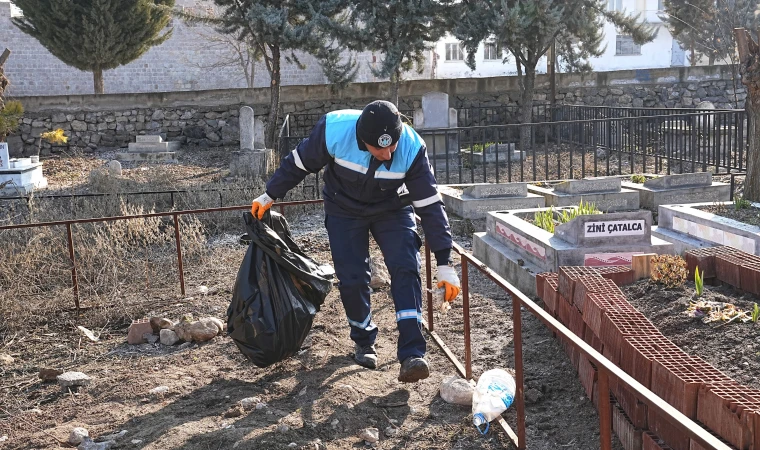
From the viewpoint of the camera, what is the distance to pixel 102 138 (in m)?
20.0

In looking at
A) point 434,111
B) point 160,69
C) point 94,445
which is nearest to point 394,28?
point 434,111

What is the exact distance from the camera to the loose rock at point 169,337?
220 inches

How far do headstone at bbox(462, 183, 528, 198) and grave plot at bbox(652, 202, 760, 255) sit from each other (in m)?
1.82

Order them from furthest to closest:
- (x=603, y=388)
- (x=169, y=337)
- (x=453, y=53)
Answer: (x=453, y=53) < (x=169, y=337) < (x=603, y=388)

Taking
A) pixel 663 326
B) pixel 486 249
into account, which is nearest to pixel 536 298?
pixel 486 249

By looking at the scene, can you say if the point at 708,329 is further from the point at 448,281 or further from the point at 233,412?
the point at 233,412

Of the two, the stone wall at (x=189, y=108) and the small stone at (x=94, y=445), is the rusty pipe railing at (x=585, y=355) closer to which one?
the small stone at (x=94, y=445)

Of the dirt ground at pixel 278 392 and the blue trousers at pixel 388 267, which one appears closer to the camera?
the dirt ground at pixel 278 392

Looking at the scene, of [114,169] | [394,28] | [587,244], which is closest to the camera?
[587,244]

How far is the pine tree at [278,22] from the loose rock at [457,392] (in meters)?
13.3

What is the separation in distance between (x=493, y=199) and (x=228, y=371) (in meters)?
4.80

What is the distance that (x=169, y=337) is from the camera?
5.58m

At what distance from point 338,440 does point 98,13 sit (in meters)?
20.4

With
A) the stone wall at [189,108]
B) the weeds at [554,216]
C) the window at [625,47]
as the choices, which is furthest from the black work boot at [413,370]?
the window at [625,47]
